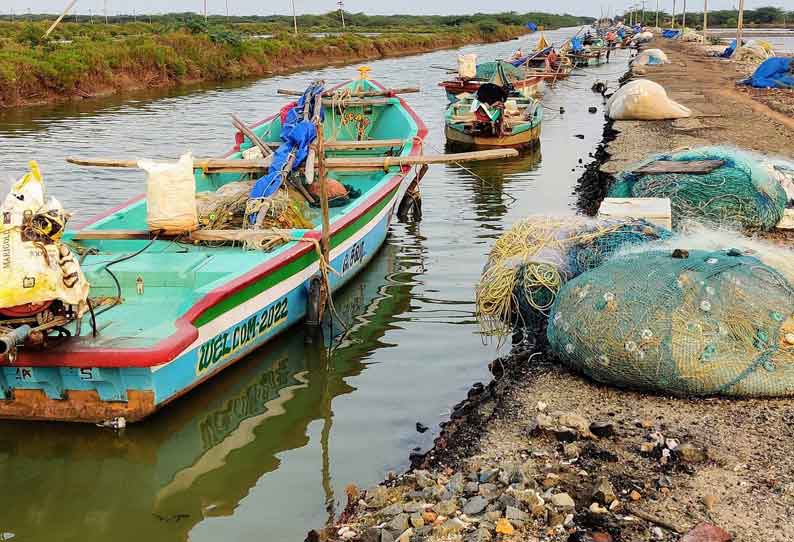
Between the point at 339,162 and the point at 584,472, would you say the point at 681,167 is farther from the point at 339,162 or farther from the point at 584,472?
the point at 584,472

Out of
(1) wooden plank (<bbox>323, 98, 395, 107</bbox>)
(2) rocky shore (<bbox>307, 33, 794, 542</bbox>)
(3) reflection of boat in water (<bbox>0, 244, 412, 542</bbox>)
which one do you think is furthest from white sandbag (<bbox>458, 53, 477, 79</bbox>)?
(2) rocky shore (<bbox>307, 33, 794, 542</bbox>)

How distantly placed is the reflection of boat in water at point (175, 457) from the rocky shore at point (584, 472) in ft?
3.44

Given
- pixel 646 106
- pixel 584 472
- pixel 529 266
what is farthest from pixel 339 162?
pixel 646 106

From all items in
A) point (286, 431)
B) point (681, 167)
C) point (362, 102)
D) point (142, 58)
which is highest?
point (142, 58)

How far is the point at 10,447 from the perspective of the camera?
654 cm

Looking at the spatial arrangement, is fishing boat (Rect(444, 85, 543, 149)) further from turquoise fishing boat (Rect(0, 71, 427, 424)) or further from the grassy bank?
the grassy bank

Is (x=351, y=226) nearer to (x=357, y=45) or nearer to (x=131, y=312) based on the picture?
(x=131, y=312)

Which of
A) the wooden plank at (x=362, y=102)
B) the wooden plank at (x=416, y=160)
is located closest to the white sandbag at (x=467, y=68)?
the wooden plank at (x=362, y=102)

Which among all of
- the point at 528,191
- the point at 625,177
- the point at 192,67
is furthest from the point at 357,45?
the point at 625,177

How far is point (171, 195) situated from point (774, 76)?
24139 mm

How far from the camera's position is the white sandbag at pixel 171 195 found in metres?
8.14

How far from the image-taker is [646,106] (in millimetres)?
19828

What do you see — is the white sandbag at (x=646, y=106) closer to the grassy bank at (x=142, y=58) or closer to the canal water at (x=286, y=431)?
the canal water at (x=286, y=431)

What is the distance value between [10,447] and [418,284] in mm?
→ 5238
